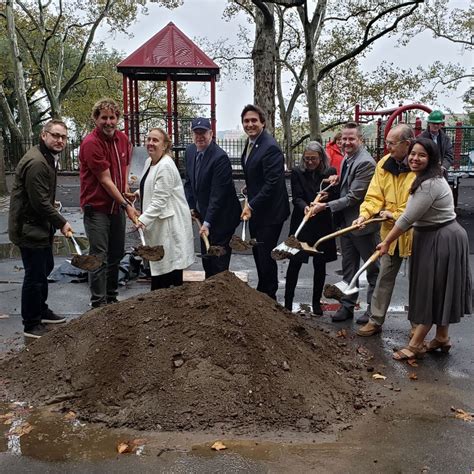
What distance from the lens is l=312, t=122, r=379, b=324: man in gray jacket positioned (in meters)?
5.14

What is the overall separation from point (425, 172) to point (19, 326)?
3.86 meters

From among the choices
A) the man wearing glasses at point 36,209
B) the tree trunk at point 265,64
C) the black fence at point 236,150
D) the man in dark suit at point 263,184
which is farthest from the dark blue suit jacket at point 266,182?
the tree trunk at point 265,64

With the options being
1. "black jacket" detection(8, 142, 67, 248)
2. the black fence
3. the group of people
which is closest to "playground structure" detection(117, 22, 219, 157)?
the black fence

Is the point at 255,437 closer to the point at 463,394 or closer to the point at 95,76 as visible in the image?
the point at 463,394

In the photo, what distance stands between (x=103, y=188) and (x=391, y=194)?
2.49m

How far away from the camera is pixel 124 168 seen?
5.33 m

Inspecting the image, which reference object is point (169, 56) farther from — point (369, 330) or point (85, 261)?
point (369, 330)

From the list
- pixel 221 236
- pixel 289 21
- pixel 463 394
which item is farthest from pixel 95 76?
pixel 463 394

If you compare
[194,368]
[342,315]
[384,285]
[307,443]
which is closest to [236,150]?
[342,315]

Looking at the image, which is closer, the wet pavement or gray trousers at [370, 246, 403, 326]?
the wet pavement

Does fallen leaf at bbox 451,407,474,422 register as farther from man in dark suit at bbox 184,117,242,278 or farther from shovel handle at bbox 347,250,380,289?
man in dark suit at bbox 184,117,242,278

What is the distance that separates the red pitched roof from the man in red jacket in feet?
28.4

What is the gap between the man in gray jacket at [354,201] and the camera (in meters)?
5.14

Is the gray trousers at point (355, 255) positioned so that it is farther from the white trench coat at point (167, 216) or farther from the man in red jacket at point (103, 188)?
the man in red jacket at point (103, 188)
